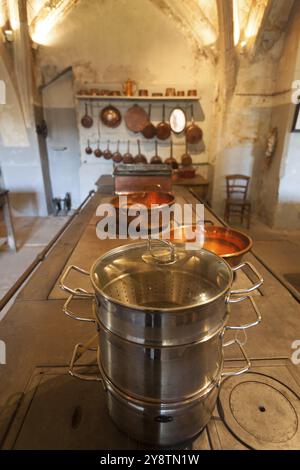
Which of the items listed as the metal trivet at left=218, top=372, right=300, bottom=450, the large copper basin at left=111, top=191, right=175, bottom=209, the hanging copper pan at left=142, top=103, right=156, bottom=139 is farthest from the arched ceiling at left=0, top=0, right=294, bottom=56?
the metal trivet at left=218, top=372, right=300, bottom=450

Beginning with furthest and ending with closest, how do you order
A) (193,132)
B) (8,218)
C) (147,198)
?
(193,132) → (8,218) → (147,198)

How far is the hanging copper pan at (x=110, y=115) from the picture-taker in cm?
457

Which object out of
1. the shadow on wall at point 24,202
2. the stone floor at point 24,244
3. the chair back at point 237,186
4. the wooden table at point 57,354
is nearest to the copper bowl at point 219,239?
the wooden table at point 57,354

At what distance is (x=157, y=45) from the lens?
4.37 metres

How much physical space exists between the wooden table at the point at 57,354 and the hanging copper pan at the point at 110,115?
3630 millimetres

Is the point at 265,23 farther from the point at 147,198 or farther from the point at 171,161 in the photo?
the point at 147,198

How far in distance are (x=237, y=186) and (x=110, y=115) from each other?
2.32 meters

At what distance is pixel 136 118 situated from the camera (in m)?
4.62

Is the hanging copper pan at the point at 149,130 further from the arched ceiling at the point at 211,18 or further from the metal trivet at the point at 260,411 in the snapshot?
the metal trivet at the point at 260,411

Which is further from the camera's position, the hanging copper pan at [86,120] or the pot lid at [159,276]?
the hanging copper pan at [86,120]

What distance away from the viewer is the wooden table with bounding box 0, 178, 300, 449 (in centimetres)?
68

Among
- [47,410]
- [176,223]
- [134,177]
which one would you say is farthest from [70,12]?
[47,410]

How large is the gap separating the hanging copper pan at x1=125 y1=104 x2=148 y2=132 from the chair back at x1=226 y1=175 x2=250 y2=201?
1.64m

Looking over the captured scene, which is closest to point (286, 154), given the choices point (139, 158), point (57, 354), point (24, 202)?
point (139, 158)
